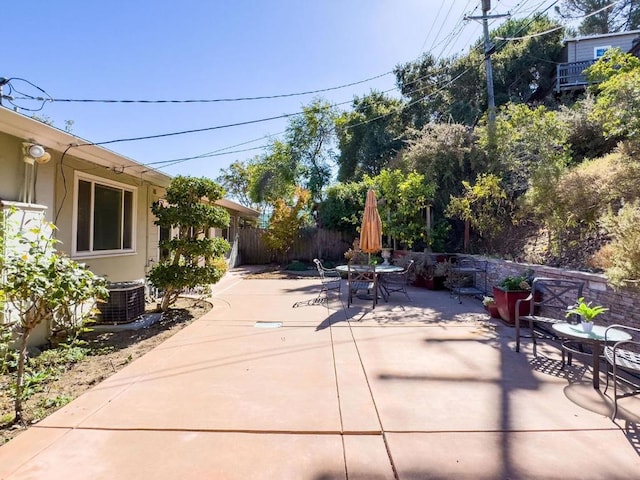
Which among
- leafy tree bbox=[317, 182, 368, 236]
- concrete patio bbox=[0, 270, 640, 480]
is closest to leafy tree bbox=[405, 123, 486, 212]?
leafy tree bbox=[317, 182, 368, 236]

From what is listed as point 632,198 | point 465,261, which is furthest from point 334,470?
point 465,261

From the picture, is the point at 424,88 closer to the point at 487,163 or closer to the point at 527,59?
the point at 527,59

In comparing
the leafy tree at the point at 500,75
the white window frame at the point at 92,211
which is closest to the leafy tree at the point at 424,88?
the leafy tree at the point at 500,75

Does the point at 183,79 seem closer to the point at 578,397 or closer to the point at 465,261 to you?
the point at 465,261

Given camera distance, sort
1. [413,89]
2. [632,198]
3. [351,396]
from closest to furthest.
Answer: [351,396] → [632,198] → [413,89]

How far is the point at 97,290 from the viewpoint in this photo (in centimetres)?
292

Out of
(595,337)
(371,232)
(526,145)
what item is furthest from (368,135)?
(595,337)

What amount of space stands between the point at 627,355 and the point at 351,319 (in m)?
3.62

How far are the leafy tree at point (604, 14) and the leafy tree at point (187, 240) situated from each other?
2139 cm

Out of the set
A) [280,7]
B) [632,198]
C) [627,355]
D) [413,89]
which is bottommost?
[627,355]

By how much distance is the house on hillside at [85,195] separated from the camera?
4090 mm

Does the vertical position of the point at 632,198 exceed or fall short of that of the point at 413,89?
it falls short

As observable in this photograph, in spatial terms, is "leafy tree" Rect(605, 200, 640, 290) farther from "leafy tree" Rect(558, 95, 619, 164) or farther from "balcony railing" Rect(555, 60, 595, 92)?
"balcony railing" Rect(555, 60, 595, 92)

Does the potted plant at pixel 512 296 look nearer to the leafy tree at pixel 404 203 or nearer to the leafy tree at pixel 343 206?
the leafy tree at pixel 404 203
